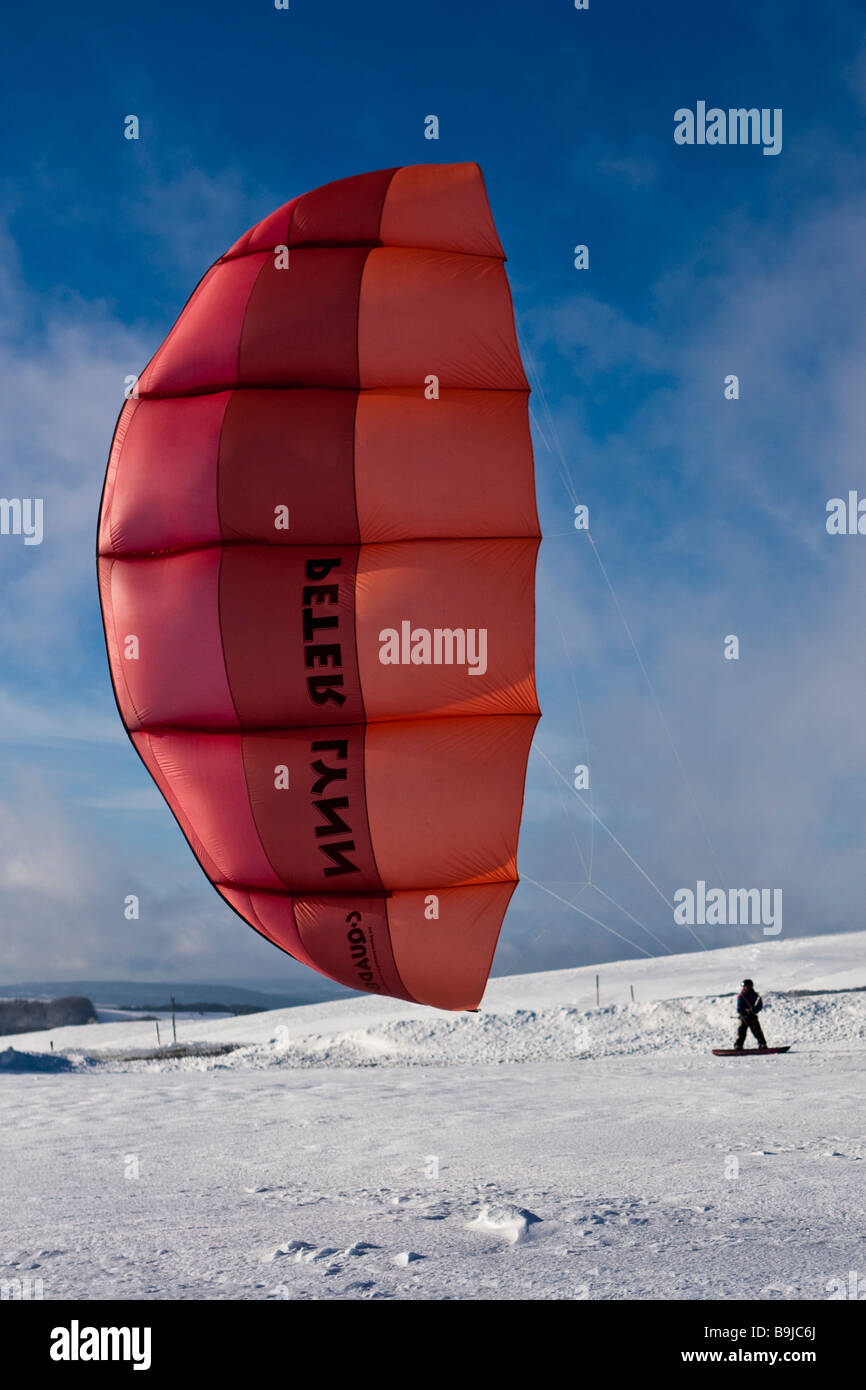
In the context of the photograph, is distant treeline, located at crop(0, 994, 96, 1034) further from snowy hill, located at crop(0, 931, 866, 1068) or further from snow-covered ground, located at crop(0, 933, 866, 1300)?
snow-covered ground, located at crop(0, 933, 866, 1300)

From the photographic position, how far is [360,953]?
907cm

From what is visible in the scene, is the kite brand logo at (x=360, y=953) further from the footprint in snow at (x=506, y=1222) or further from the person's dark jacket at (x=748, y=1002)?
the person's dark jacket at (x=748, y=1002)

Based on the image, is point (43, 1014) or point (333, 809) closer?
point (333, 809)

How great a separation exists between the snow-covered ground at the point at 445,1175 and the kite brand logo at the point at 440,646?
447 cm

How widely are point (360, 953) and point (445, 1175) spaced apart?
2635mm

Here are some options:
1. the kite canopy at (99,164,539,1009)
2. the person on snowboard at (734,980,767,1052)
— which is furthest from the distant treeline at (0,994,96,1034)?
the kite canopy at (99,164,539,1009)

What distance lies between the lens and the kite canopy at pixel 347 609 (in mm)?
9000

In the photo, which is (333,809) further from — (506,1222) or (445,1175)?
(445,1175)

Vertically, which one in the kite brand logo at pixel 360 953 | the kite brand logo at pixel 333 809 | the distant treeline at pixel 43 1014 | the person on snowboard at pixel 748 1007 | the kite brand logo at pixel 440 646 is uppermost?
the kite brand logo at pixel 440 646

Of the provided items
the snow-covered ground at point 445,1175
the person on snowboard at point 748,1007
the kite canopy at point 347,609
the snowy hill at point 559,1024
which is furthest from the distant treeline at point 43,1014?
the kite canopy at point 347,609

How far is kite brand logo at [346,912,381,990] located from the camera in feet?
29.7

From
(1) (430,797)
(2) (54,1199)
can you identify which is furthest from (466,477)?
(2) (54,1199)

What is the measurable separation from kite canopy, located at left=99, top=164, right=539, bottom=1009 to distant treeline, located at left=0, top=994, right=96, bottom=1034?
36.6m

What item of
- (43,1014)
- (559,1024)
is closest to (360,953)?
(559,1024)
